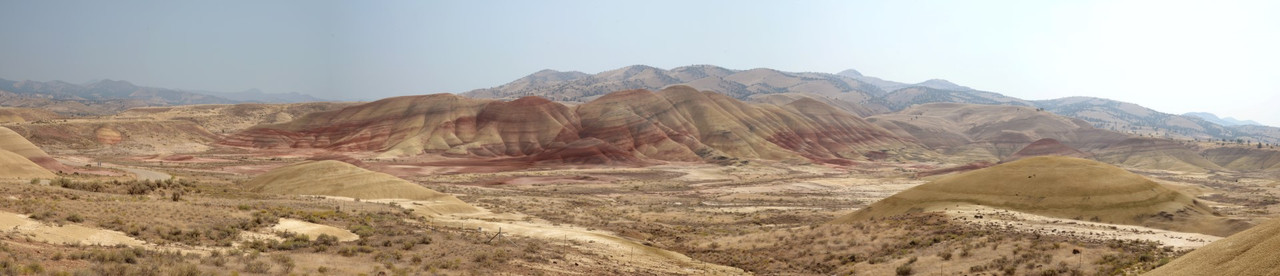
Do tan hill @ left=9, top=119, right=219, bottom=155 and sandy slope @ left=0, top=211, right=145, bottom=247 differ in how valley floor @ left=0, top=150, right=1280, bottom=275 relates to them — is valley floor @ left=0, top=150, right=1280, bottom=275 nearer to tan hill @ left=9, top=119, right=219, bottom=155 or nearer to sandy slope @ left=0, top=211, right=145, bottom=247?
sandy slope @ left=0, top=211, right=145, bottom=247

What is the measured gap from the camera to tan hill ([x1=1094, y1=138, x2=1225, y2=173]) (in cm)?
15575

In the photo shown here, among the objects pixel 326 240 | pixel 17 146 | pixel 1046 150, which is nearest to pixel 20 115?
pixel 17 146

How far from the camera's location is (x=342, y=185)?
191 ft

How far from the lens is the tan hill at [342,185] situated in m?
55.9

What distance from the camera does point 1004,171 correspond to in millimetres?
44688

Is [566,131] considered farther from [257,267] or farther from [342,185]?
[257,267]

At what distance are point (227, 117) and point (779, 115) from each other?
157m

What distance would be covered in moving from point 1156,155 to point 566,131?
154 m

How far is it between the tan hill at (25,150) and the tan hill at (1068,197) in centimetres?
7976

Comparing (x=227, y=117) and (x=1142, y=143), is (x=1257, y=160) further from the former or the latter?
(x=227, y=117)

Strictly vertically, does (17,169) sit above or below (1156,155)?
below

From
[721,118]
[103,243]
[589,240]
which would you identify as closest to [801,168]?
[721,118]

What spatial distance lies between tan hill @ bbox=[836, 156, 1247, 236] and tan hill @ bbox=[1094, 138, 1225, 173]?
145 m

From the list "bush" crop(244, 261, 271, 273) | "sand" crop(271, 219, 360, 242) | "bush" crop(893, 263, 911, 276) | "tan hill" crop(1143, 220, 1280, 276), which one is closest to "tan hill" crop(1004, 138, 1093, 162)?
"bush" crop(893, 263, 911, 276)
